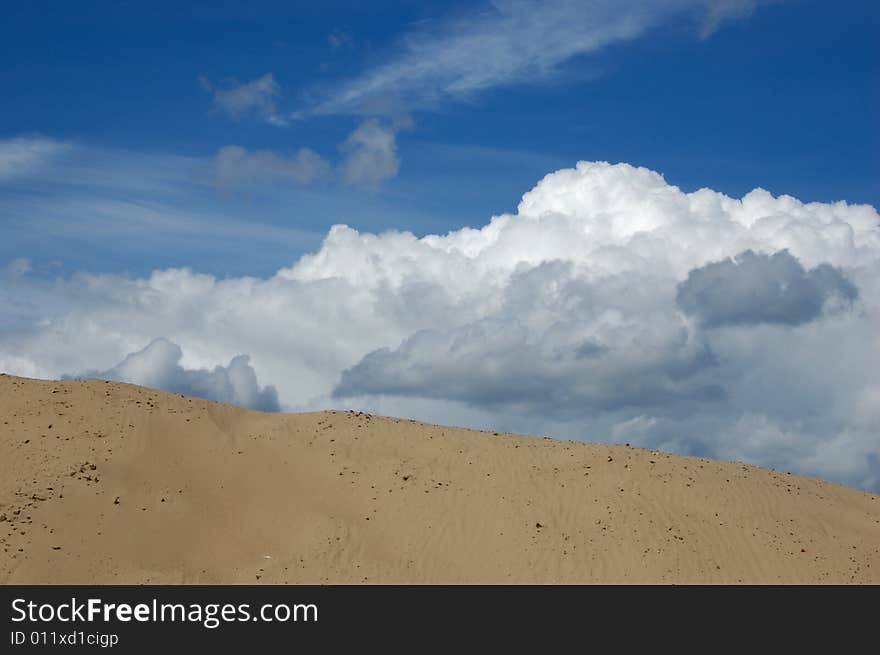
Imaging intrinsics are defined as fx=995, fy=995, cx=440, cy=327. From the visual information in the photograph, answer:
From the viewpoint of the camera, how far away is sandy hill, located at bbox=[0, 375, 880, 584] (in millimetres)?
31688

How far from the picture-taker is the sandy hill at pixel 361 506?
31688 millimetres

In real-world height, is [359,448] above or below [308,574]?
above

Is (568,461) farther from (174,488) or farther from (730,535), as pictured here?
(174,488)

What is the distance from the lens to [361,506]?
35.3 m

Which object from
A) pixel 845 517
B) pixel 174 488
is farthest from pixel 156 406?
pixel 845 517

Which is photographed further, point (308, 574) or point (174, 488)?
point (174, 488)
